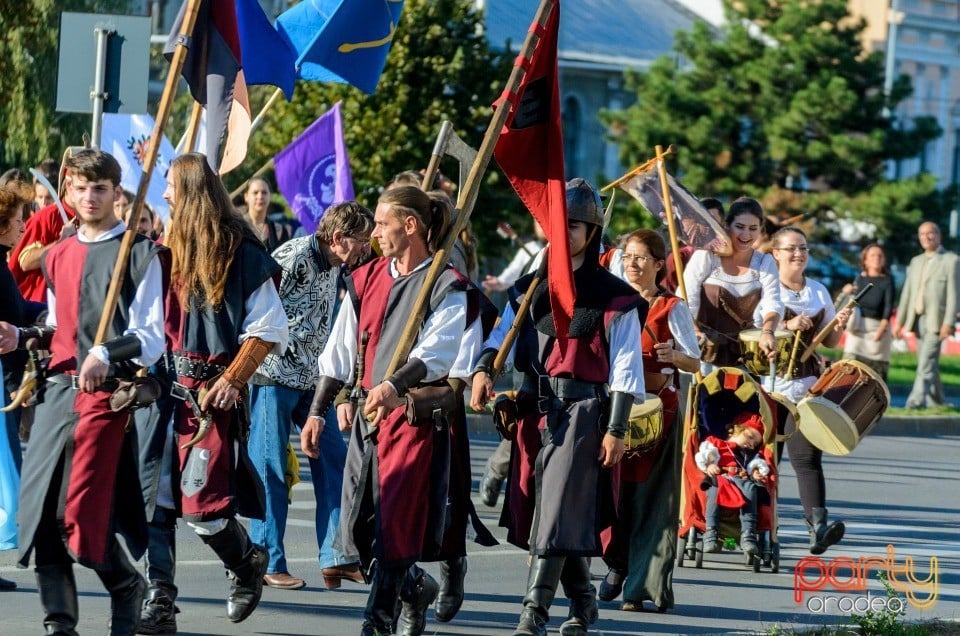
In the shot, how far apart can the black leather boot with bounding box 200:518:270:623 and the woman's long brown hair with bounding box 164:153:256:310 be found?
928 millimetres

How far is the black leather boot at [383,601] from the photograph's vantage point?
656cm

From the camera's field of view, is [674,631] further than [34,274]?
No

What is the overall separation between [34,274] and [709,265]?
11.9 feet

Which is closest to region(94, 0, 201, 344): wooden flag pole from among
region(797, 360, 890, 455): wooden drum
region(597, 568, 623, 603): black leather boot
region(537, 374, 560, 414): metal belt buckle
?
region(537, 374, 560, 414): metal belt buckle

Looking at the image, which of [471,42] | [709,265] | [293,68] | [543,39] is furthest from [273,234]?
[471,42]

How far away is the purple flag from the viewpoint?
12.7m

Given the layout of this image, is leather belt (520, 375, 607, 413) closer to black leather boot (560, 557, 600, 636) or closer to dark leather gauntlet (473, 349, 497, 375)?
dark leather gauntlet (473, 349, 497, 375)

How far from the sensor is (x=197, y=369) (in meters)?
6.89

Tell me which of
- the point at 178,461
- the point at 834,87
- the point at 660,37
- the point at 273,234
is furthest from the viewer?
Result: the point at 660,37

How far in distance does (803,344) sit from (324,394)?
3.96 meters

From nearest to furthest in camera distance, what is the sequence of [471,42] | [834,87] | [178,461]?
1. [178,461]
2. [471,42]
3. [834,87]

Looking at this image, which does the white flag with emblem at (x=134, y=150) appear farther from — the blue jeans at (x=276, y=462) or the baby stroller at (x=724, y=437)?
the baby stroller at (x=724, y=437)

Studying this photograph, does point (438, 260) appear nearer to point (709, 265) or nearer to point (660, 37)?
point (709, 265)

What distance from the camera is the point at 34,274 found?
388 inches
